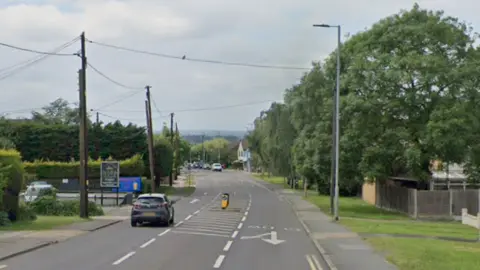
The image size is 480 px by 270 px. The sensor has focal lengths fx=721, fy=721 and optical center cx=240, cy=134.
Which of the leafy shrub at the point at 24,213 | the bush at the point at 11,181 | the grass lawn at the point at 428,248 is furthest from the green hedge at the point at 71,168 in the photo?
the grass lawn at the point at 428,248

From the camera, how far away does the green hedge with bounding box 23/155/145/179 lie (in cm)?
6694

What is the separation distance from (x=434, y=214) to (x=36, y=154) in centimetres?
4655

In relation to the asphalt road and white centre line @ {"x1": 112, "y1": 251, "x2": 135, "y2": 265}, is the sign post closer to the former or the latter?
the asphalt road

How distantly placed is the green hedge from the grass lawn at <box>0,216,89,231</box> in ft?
98.2

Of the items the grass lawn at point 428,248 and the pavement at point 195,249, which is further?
the pavement at point 195,249

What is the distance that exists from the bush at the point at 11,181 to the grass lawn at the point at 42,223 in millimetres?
771

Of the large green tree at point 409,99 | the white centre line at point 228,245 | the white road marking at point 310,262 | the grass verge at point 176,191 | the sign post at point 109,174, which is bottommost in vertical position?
the grass verge at point 176,191

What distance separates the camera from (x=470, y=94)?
41.4m

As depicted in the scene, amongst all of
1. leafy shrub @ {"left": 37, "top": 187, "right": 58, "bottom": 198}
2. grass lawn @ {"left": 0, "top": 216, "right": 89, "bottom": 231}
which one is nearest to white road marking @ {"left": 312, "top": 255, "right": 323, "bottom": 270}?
grass lawn @ {"left": 0, "top": 216, "right": 89, "bottom": 231}

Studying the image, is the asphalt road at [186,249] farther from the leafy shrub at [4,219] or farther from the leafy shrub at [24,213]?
the leafy shrub at [24,213]

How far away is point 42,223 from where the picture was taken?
105 feet

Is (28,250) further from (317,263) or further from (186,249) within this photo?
(317,263)

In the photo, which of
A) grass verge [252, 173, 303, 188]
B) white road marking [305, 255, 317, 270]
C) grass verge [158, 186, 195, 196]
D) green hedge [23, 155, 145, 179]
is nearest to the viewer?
white road marking [305, 255, 317, 270]

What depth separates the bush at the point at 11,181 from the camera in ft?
104
